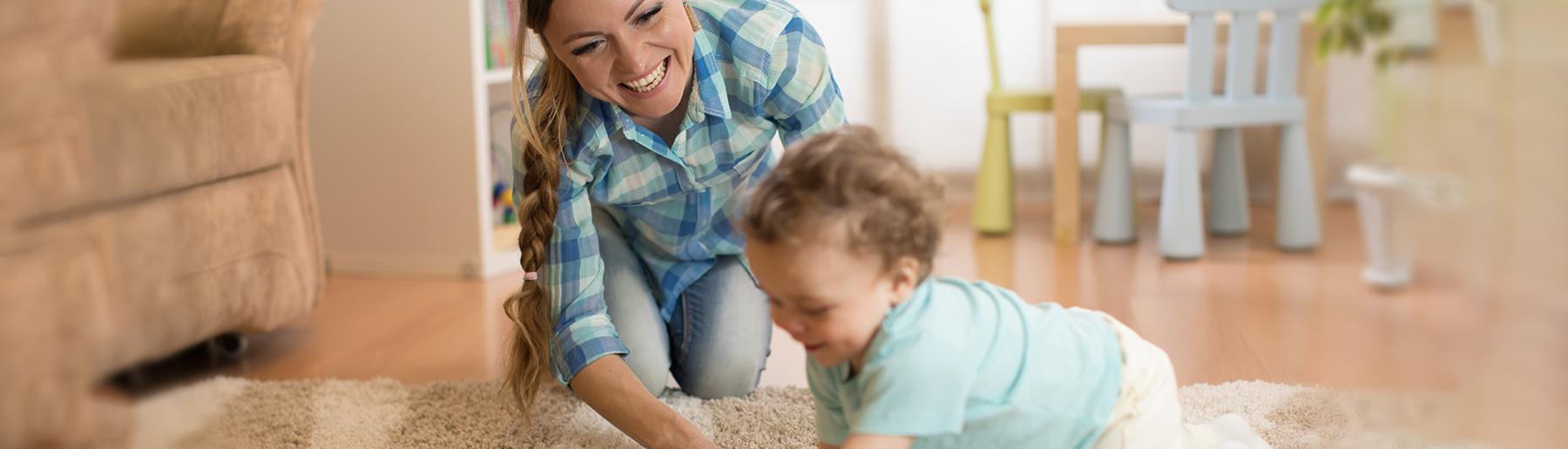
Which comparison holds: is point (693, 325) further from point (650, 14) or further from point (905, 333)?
point (905, 333)

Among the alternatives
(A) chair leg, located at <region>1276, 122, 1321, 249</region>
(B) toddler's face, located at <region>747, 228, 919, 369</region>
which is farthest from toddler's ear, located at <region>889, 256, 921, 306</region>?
(A) chair leg, located at <region>1276, 122, 1321, 249</region>

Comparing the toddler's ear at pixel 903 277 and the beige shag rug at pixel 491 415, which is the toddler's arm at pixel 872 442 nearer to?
the toddler's ear at pixel 903 277

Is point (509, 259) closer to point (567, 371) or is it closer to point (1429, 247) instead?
point (567, 371)

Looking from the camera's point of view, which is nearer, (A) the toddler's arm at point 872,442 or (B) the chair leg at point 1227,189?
(A) the toddler's arm at point 872,442

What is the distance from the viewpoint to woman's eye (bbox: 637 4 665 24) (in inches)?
40.0

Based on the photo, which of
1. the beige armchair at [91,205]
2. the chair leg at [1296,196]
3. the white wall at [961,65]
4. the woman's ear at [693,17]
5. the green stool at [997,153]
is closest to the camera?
the beige armchair at [91,205]

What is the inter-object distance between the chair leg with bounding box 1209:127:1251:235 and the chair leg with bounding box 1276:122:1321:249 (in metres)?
0.71

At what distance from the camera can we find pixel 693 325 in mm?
1321

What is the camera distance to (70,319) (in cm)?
46

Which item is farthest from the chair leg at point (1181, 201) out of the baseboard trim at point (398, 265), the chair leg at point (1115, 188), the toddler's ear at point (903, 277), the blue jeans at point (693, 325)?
the toddler's ear at point (903, 277)

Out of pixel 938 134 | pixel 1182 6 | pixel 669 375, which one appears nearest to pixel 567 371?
pixel 669 375

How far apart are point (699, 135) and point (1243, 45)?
531 millimetres

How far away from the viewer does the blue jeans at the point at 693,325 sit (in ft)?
4.16

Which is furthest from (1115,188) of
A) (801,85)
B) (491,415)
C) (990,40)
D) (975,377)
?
(975,377)
